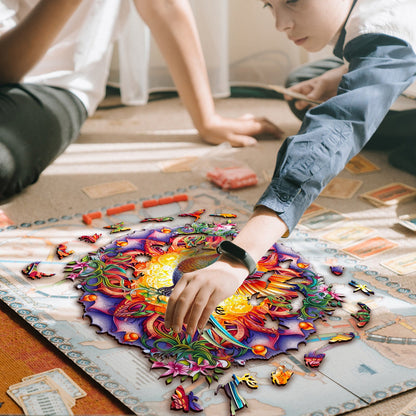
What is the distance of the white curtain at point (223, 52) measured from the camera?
2402 mm

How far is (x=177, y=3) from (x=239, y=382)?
1.30 meters

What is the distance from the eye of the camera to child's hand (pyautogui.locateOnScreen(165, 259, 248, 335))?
2.73ft

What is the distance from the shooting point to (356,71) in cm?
106

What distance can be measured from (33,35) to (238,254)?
3.48ft

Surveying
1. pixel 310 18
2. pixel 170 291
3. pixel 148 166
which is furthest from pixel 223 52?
pixel 170 291

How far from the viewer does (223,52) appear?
252cm

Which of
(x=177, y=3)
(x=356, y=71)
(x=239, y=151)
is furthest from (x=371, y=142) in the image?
(x=356, y=71)

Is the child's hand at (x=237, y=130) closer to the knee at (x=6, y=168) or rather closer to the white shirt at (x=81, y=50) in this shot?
the white shirt at (x=81, y=50)

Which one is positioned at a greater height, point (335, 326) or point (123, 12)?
point (123, 12)

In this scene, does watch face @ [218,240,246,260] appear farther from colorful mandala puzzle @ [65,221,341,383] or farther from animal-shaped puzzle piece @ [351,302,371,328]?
animal-shaped puzzle piece @ [351,302,371,328]

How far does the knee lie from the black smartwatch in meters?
0.83

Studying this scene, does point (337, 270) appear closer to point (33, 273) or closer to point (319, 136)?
point (319, 136)

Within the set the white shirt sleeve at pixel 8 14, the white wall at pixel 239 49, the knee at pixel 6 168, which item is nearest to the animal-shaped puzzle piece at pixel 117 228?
the knee at pixel 6 168

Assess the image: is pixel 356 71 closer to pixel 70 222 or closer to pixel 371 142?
pixel 70 222
